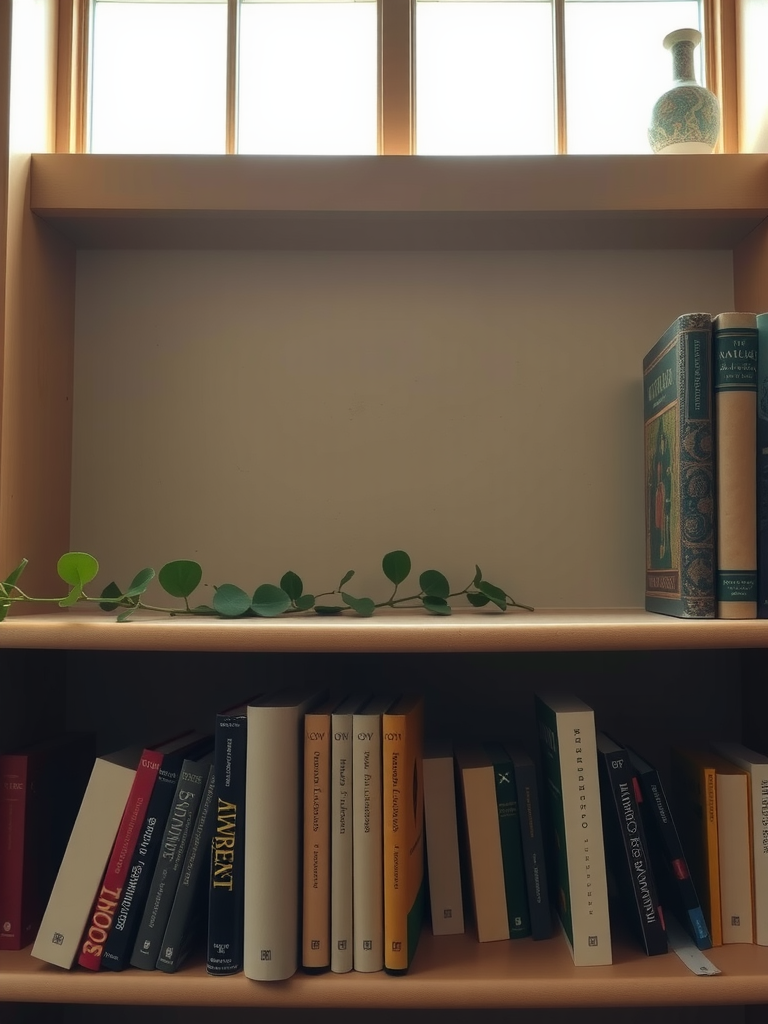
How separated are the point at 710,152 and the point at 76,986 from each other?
1283 millimetres

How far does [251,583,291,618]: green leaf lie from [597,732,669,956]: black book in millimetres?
402

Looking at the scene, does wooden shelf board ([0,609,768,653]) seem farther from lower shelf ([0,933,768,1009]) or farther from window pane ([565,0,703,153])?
window pane ([565,0,703,153])

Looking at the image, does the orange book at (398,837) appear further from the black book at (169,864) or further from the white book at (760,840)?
the white book at (760,840)

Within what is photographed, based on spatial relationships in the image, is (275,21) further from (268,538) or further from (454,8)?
(268,538)

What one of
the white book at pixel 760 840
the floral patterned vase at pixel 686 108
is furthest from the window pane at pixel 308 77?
the white book at pixel 760 840

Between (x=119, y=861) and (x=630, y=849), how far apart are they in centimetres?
54

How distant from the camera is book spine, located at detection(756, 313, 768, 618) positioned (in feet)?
2.87

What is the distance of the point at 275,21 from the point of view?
1.23m

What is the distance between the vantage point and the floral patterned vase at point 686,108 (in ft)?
3.59

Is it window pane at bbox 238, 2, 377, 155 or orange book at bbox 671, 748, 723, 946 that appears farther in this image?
window pane at bbox 238, 2, 377, 155

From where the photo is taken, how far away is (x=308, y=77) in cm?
123

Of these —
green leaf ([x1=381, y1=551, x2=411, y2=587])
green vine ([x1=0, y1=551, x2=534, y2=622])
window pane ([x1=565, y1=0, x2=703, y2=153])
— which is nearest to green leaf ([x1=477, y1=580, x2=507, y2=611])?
green vine ([x1=0, y1=551, x2=534, y2=622])

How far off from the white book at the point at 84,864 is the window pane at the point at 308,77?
0.92m

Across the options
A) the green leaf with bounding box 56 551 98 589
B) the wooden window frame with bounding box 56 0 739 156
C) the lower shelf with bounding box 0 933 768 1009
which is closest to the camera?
the lower shelf with bounding box 0 933 768 1009
